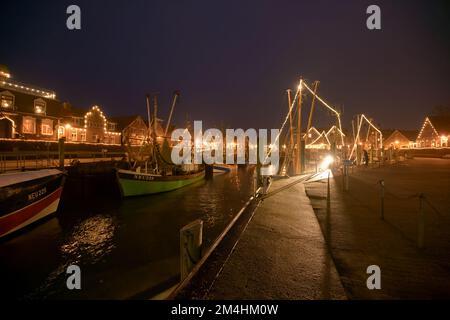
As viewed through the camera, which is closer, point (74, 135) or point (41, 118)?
point (41, 118)

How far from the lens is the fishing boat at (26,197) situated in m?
10.2

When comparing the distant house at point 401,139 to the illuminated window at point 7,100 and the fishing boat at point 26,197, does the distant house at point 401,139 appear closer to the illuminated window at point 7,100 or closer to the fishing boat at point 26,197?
the fishing boat at point 26,197

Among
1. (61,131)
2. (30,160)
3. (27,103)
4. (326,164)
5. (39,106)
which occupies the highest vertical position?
(27,103)

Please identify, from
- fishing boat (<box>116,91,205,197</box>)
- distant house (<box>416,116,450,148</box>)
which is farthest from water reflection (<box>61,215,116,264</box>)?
distant house (<box>416,116,450,148</box>)

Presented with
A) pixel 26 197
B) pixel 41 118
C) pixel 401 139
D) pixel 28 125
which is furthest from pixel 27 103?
pixel 401 139

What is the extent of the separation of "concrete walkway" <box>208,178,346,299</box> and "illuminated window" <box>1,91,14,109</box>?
3973 centimetres

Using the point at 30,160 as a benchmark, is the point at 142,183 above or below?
below

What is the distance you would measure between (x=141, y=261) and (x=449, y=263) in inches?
329

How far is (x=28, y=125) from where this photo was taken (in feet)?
114

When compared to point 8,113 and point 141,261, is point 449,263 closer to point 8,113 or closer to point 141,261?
point 141,261

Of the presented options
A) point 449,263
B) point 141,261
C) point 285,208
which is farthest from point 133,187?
point 449,263

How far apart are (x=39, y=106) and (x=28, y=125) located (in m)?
3.71

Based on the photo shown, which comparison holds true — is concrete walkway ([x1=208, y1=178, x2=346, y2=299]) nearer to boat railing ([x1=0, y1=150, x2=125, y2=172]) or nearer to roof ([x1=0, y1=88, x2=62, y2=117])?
boat railing ([x1=0, y1=150, x2=125, y2=172])

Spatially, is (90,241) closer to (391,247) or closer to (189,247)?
(189,247)
